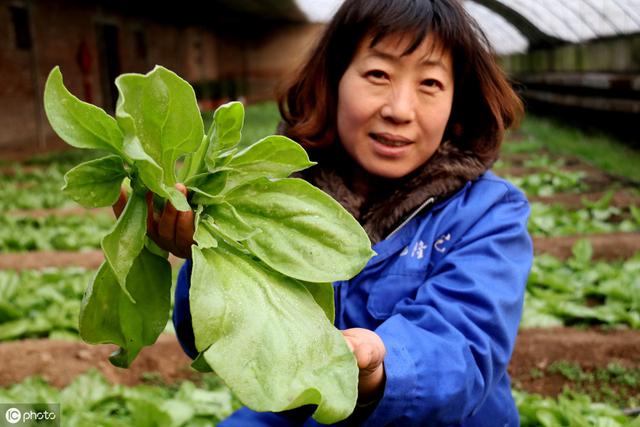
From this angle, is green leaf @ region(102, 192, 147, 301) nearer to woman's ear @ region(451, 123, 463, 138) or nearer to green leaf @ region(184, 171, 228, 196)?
green leaf @ region(184, 171, 228, 196)

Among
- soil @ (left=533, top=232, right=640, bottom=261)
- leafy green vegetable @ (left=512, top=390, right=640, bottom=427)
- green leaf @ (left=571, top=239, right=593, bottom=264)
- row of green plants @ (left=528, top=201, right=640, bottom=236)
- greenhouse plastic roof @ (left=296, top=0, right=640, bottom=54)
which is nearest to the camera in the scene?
leafy green vegetable @ (left=512, top=390, right=640, bottom=427)

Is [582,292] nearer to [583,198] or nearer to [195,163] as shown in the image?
[583,198]

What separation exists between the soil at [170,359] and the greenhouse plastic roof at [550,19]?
19.5 feet

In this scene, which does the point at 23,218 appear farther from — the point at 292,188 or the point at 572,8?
the point at 572,8

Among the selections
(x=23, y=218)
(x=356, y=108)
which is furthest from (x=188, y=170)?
(x=23, y=218)

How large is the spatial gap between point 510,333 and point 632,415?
139cm

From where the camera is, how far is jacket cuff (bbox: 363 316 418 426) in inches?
47.7

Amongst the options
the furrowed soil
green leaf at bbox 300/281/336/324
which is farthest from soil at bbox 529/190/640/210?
green leaf at bbox 300/281/336/324

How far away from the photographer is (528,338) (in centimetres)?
332

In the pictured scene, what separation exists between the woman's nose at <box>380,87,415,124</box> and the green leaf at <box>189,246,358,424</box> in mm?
640

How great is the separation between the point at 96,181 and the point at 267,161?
0.24 m

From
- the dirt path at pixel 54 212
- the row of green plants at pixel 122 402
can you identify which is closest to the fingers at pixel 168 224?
the row of green plants at pixel 122 402

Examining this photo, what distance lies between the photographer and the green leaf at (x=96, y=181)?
1.00 metres

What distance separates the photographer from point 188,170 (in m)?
1.09
